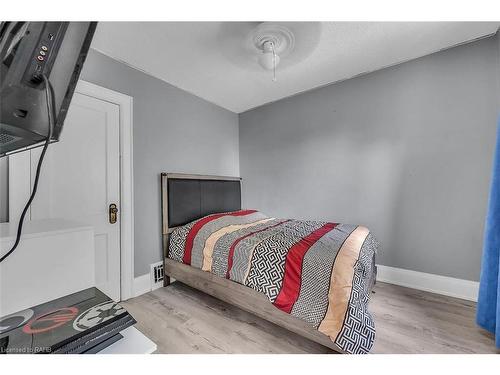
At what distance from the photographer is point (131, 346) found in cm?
57

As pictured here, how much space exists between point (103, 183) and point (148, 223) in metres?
0.57

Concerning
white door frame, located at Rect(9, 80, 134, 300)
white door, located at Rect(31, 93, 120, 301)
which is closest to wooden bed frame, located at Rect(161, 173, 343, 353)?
white door frame, located at Rect(9, 80, 134, 300)

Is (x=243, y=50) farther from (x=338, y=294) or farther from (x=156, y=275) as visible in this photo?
(x=156, y=275)

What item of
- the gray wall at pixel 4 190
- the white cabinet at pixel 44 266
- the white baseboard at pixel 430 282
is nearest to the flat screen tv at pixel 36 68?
the white cabinet at pixel 44 266

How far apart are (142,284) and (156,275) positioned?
15 centimetres

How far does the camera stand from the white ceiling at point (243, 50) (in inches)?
63.4

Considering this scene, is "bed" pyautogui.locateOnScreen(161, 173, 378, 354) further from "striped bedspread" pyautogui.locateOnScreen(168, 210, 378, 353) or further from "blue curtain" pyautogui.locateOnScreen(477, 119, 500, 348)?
"blue curtain" pyautogui.locateOnScreen(477, 119, 500, 348)

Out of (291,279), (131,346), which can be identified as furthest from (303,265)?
(131,346)

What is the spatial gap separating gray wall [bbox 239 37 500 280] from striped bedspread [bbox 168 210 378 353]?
624mm

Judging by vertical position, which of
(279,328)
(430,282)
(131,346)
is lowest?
(279,328)

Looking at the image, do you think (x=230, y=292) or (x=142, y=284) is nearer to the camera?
(x=230, y=292)

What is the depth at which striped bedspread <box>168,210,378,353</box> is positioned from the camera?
3.74 ft

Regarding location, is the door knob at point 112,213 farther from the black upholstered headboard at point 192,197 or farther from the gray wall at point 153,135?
the black upholstered headboard at point 192,197

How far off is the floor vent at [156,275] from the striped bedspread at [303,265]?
0.21 m
